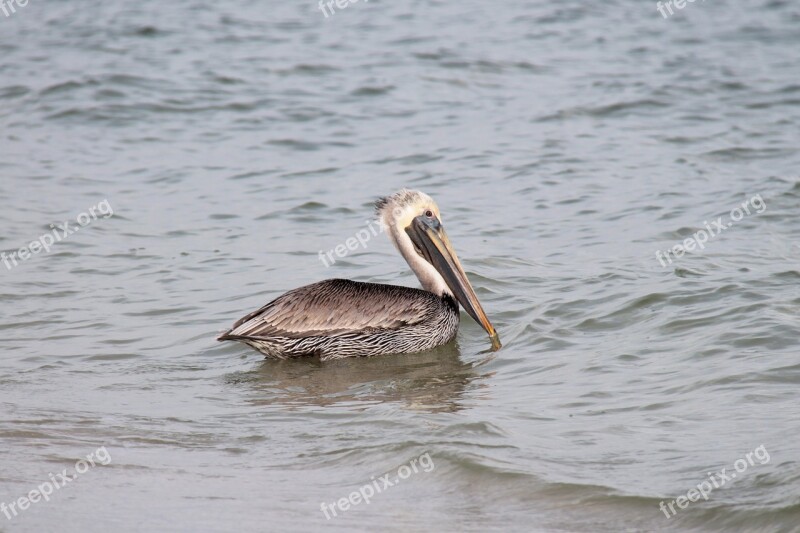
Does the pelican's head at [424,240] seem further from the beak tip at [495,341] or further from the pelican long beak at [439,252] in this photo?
the beak tip at [495,341]

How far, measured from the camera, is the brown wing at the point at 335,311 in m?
7.08

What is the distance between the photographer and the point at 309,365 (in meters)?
7.32

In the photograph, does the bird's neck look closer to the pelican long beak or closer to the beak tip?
the pelican long beak

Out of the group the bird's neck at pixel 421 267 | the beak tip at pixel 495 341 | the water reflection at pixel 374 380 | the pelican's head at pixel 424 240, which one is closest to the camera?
the water reflection at pixel 374 380

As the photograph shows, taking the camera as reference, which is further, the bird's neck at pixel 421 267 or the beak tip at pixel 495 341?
the bird's neck at pixel 421 267

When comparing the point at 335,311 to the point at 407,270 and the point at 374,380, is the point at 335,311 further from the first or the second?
the point at 407,270

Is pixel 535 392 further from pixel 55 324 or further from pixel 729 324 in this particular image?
pixel 55 324

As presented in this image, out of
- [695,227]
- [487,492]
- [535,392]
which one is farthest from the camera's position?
[695,227]

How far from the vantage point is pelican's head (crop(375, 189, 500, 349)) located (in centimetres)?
789

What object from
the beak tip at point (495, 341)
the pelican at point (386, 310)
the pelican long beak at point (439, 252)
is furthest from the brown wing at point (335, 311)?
the beak tip at point (495, 341)

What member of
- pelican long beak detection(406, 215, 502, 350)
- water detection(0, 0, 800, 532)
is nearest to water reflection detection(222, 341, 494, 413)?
water detection(0, 0, 800, 532)

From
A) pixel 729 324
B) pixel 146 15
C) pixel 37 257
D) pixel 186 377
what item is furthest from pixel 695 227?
pixel 146 15

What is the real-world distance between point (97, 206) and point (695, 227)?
5417 millimetres

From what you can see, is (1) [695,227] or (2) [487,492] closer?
(2) [487,492]
